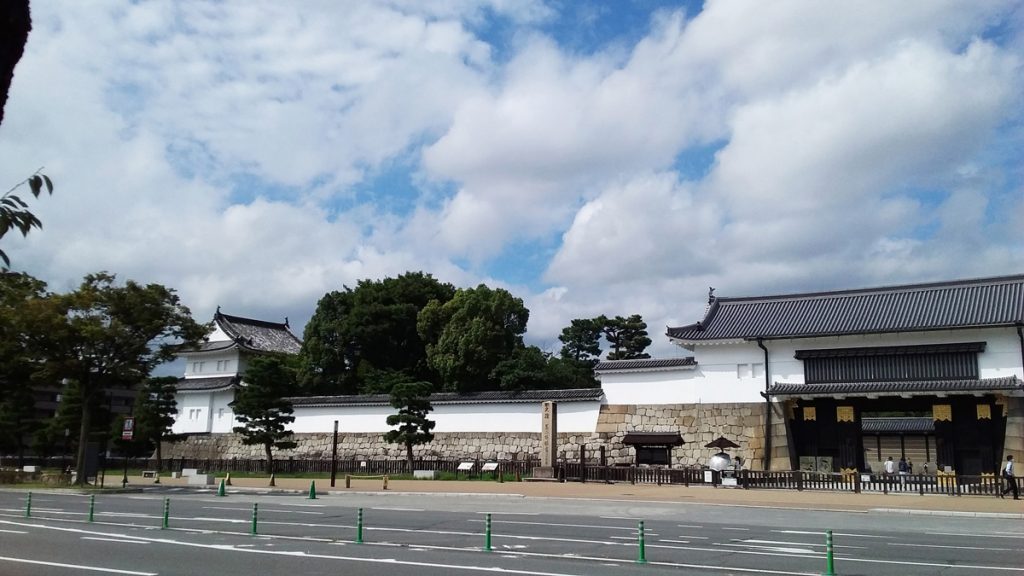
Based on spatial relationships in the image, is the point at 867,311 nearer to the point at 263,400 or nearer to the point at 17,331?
the point at 263,400

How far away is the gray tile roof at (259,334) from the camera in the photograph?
193ft

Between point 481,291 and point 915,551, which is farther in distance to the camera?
point 481,291

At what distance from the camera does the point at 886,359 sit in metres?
35.1

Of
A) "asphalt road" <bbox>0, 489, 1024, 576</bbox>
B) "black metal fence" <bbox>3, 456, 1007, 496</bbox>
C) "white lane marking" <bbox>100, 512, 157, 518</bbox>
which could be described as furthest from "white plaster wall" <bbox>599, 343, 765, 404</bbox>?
"white lane marking" <bbox>100, 512, 157, 518</bbox>

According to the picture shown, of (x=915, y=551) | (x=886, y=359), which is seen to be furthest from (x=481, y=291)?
(x=915, y=551)

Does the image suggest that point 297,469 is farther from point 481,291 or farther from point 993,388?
point 993,388

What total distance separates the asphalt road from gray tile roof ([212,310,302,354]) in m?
35.3

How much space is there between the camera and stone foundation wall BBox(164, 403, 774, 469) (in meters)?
37.5

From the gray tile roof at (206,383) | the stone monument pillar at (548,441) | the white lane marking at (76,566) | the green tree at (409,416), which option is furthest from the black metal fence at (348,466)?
the white lane marking at (76,566)

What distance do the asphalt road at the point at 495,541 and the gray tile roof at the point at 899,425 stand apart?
35541mm

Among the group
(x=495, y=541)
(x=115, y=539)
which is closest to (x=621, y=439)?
(x=495, y=541)

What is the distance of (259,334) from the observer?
208 ft

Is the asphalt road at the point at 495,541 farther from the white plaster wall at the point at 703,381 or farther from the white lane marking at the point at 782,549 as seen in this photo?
the white plaster wall at the point at 703,381

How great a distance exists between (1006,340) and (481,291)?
95.8 feet
